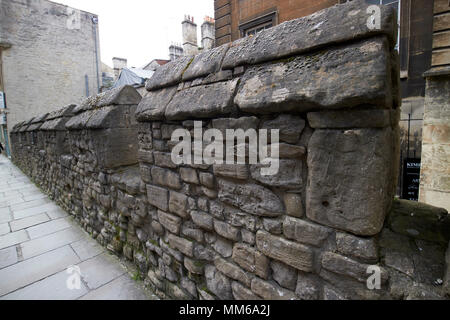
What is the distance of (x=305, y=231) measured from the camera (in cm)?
116

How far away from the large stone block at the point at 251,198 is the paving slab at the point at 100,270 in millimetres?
1809

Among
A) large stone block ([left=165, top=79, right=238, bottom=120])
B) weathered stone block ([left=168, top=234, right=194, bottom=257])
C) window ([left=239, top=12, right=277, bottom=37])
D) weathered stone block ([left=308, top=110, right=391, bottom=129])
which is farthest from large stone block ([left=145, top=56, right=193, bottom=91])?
window ([left=239, top=12, right=277, bottom=37])

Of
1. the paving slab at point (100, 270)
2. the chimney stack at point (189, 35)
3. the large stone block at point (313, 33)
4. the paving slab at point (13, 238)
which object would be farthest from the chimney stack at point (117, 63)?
the large stone block at point (313, 33)

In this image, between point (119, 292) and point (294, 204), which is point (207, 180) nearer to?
point (294, 204)

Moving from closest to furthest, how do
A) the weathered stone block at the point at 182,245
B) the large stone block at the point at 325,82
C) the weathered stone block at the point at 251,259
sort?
1. the large stone block at the point at 325,82
2. the weathered stone block at the point at 251,259
3. the weathered stone block at the point at 182,245

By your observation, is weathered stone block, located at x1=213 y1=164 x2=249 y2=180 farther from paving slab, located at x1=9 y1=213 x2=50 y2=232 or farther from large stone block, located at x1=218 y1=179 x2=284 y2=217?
paving slab, located at x1=9 y1=213 x2=50 y2=232

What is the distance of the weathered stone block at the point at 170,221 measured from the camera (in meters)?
1.90

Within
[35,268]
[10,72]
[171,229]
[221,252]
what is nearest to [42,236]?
[35,268]

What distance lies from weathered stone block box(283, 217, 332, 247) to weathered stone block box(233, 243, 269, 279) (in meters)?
0.25

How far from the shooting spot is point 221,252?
63.0 inches

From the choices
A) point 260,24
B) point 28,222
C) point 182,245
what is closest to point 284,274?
point 182,245

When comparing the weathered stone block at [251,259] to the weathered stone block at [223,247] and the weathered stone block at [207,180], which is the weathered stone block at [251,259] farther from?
the weathered stone block at [207,180]
